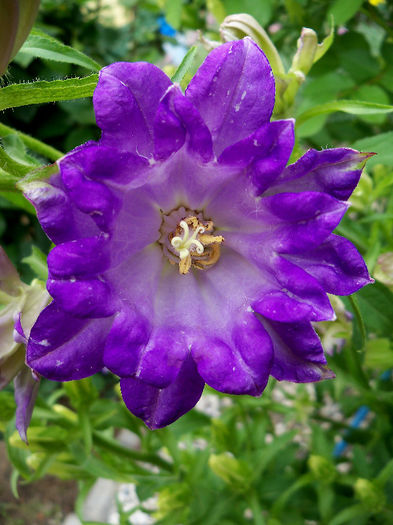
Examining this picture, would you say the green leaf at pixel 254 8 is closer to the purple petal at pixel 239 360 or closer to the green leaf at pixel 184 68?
the green leaf at pixel 184 68

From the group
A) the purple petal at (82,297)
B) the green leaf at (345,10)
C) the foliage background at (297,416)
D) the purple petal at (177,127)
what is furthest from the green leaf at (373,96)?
the purple petal at (82,297)

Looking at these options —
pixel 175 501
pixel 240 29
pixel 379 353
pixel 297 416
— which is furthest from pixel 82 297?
pixel 297 416

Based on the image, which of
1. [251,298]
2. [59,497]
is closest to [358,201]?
[251,298]

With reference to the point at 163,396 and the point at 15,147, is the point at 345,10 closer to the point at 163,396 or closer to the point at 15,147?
the point at 15,147

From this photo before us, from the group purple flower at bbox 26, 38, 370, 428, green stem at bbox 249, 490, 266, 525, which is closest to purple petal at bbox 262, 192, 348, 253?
purple flower at bbox 26, 38, 370, 428

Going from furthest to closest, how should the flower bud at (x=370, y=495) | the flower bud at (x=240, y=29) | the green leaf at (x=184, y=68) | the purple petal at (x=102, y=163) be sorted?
the flower bud at (x=370, y=495), the flower bud at (x=240, y=29), the green leaf at (x=184, y=68), the purple petal at (x=102, y=163)

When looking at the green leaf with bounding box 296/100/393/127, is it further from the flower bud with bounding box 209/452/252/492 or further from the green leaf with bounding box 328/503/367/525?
the green leaf with bounding box 328/503/367/525

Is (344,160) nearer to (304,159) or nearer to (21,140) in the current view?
(304,159)
